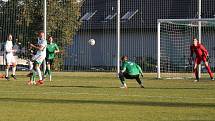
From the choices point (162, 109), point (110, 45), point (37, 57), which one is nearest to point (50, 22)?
point (110, 45)

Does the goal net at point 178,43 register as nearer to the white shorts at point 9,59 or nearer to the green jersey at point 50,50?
the green jersey at point 50,50

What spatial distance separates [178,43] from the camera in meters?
41.3

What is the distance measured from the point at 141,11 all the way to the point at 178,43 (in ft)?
67.1

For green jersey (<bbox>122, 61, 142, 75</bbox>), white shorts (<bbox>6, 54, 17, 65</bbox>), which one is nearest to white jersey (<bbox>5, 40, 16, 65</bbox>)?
white shorts (<bbox>6, 54, 17, 65</bbox>)

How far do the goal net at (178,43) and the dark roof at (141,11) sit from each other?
14.0m

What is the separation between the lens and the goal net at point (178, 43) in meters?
35.0

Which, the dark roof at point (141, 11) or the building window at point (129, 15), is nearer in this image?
the dark roof at point (141, 11)

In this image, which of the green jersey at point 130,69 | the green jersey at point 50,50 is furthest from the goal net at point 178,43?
the green jersey at point 130,69

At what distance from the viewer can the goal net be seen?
3500 cm

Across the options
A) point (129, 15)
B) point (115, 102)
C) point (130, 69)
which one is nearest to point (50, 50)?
point (130, 69)

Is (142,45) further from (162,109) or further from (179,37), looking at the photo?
(162,109)

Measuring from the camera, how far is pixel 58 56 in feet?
143

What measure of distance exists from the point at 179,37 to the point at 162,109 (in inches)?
1102

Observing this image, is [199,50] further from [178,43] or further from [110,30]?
[110,30]
